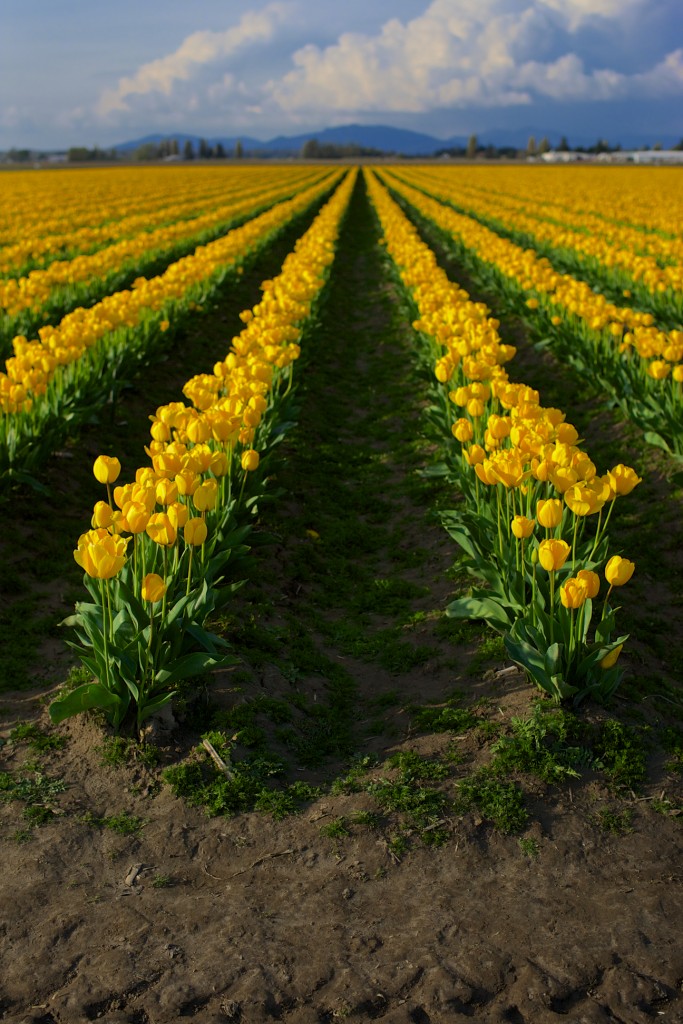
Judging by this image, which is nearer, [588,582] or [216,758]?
[588,582]

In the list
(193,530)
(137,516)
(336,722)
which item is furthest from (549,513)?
(137,516)

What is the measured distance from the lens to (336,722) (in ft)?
15.5

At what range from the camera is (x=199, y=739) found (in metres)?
4.33

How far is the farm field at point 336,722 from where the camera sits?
316 cm

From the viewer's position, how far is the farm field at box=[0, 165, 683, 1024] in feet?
10.4

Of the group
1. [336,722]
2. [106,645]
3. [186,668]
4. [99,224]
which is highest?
[99,224]

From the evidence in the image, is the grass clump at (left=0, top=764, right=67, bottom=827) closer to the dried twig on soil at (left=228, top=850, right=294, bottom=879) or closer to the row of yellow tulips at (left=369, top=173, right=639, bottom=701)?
the dried twig on soil at (left=228, top=850, right=294, bottom=879)

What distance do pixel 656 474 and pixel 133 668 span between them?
5.67 m

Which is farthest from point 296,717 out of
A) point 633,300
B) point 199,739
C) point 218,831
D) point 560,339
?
point 633,300

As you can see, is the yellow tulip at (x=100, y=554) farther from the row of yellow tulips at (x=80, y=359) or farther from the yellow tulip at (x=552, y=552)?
the row of yellow tulips at (x=80, y=359)

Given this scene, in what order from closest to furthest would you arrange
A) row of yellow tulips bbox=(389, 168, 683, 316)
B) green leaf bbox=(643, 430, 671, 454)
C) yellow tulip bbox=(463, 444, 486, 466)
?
yellow tulip bbox=(463, 444, 486, 466) < green leaf bbox=(643, 430, 671, 454) < row of yellow tulips bbox=(389, 168, 683, 316)

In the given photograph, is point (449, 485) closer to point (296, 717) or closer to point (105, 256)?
point (296, 717)

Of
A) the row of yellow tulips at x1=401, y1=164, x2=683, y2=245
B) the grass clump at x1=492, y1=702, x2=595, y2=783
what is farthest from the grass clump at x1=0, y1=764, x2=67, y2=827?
the row of yellow tulips at x1=401, y1=164, x2=683, y2=245

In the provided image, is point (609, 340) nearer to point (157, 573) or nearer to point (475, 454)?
point (475, 454)
